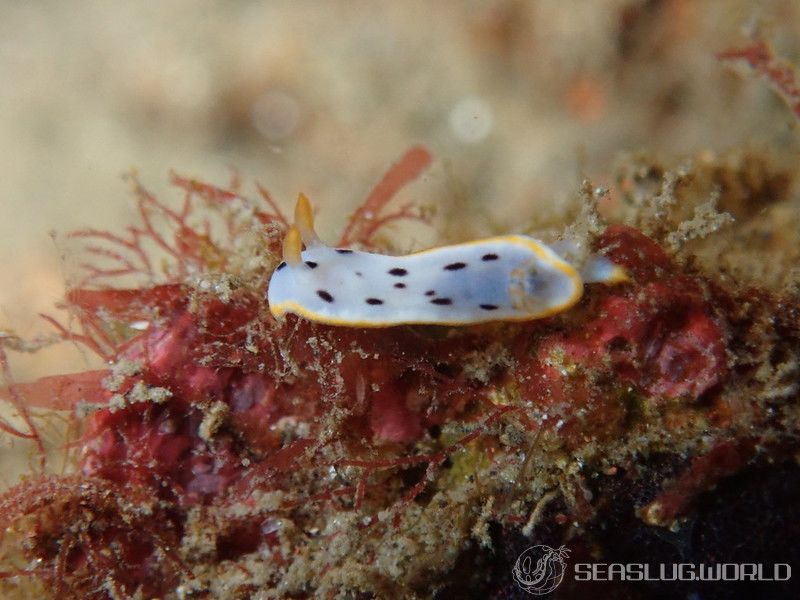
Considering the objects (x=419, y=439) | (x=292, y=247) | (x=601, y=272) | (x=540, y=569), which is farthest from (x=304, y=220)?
(x=540, y=569)

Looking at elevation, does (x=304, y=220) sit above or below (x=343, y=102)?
below

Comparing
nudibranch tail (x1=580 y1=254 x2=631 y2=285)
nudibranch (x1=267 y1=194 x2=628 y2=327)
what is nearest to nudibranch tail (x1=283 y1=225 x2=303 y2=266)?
nudibranch (x1=267 y1=194 x2=628 y2=327)

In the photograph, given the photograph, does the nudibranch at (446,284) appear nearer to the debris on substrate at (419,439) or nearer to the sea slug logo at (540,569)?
the debris on substrate at (419,439)

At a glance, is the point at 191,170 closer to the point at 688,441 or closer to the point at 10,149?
the point at 10,149

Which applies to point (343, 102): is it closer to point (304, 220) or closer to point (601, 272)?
point (304, 220)

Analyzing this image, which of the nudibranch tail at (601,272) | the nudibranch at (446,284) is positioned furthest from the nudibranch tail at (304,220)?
the nudibranch tail at (601,272)

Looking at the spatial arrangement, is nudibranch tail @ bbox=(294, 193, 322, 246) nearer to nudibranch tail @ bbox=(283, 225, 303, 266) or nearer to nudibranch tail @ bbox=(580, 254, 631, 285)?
nudibranch tail @ bbox=(283, 225, 303, 266)

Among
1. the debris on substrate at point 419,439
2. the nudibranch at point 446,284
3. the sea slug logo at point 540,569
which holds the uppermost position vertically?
the nudibranch at point 446,284
